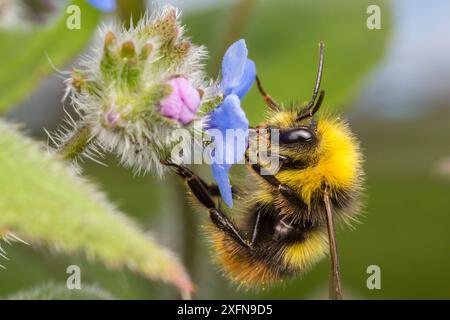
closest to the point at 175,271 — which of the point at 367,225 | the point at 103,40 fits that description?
the point at 103,40

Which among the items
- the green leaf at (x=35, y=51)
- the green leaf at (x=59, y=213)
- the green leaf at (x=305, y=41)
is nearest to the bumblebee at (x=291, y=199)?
the green leaf at (x=59, y=213)

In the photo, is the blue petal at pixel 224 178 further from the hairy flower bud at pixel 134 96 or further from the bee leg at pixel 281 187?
the bee leg at pixel 281 187

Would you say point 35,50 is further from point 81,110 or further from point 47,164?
point 47,164

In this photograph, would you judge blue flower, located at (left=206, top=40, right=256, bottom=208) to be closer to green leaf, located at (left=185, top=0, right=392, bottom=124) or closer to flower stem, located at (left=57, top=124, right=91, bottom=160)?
flower stem, located at (left=57, top=124, right=91, bottom=160)

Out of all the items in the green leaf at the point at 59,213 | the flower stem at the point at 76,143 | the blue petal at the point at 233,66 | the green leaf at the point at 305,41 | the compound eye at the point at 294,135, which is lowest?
the green leaf at the point at 59,213

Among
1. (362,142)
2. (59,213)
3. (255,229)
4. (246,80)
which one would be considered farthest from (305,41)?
(59,213)

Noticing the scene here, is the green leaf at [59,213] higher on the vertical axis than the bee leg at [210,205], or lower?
lower
